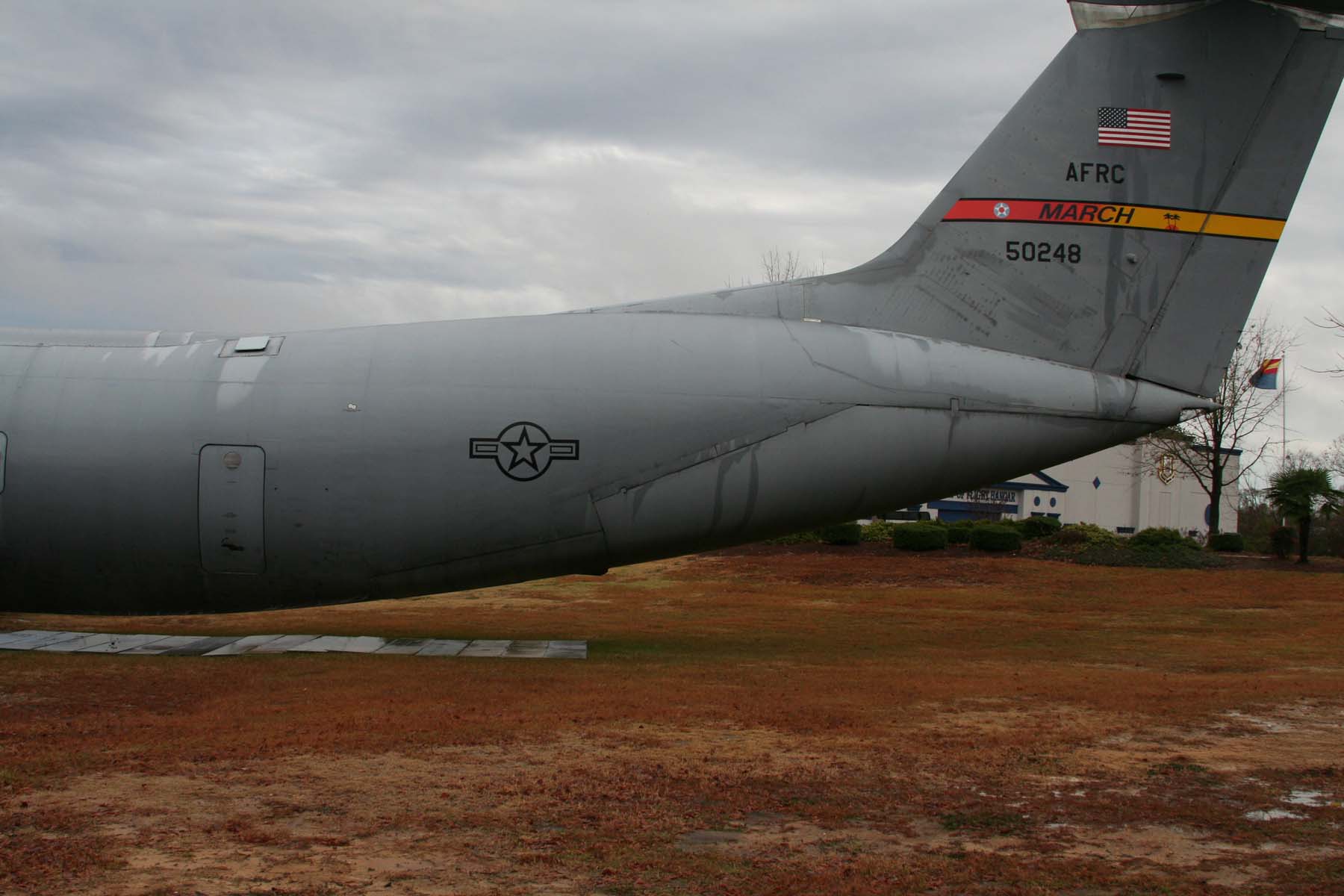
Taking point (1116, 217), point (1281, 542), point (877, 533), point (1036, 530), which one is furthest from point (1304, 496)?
point (1116, 217)

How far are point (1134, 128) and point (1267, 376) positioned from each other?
106 ft

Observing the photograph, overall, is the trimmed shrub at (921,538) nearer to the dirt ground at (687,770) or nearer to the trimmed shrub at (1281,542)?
the trimmed shrub at (1281,542)

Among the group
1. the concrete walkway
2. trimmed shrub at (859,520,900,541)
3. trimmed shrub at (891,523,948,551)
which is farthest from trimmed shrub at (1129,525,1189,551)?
the concrete walkway

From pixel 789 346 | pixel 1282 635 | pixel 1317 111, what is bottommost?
pixel 1282 635

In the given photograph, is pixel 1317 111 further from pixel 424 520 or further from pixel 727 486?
pixel 424 520

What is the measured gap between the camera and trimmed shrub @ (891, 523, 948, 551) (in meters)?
26.9

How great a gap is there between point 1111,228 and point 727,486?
4.46 meters

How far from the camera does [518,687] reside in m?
9.57

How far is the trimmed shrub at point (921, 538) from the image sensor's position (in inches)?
1059

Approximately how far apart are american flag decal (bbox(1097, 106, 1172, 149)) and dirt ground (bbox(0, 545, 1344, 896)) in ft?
16.7

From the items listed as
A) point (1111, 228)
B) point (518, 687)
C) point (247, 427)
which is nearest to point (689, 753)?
point (518, 687)

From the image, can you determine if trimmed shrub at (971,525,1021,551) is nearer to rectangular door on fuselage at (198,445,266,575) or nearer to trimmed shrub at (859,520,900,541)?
trimmed shrub at (859,520,900,541)

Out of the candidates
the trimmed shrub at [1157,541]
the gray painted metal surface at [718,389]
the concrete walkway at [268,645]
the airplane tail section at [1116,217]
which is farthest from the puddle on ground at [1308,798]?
the trimmed shrub at [1157,541]

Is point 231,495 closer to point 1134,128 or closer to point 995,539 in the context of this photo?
point 1134,128
